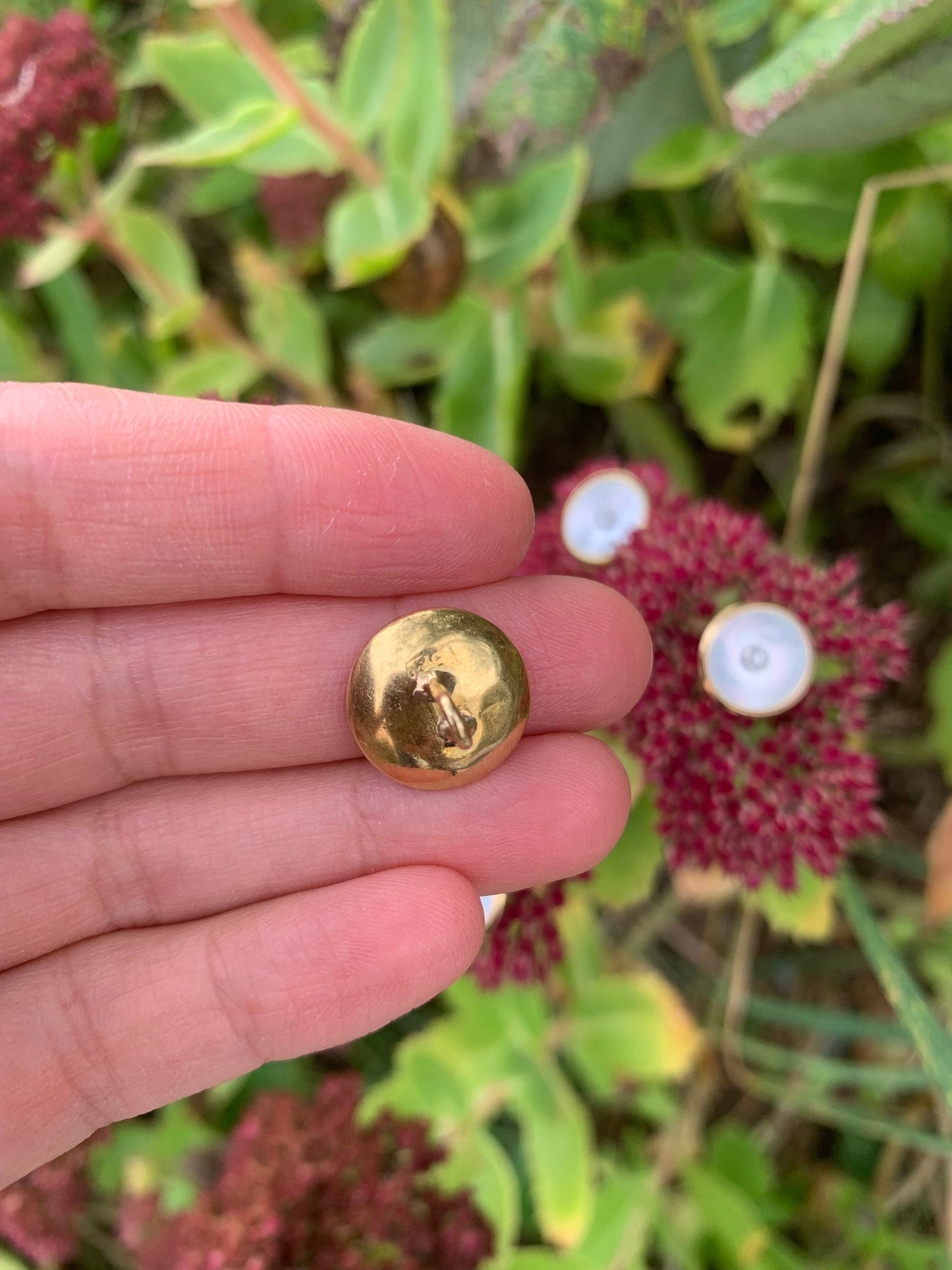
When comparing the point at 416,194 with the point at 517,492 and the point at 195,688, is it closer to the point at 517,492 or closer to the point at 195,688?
the point at 517,492

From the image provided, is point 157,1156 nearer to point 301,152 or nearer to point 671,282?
point 301,152

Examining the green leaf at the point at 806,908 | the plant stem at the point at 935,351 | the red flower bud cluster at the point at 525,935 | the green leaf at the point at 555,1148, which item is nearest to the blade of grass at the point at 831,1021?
the green leaf at the point at 806,908

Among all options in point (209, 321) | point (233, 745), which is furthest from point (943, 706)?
point (209, 321)

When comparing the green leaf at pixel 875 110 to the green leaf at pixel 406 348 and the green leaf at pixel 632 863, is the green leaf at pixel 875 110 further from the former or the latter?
the green leaf at pixel 632 863

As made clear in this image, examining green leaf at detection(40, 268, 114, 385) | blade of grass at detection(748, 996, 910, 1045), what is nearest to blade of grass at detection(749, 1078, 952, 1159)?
blade of grass at detection(748, 996, 910, 1045)

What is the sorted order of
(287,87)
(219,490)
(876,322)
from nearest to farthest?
(219,490), (287,87), (876,322)

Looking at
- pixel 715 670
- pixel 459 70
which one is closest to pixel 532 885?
pixel 715 670
